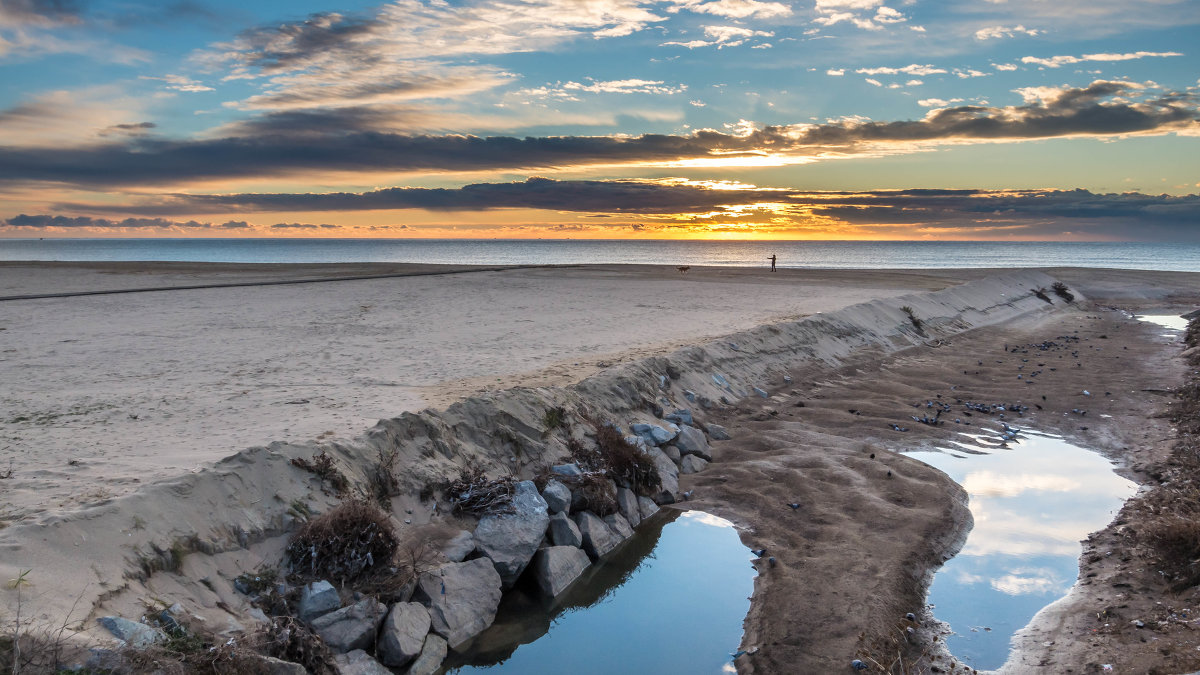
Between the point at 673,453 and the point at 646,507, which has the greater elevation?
the point at 673,453

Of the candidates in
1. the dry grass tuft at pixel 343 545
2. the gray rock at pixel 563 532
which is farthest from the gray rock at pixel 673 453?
the dry grass tuft at pixel 343 545

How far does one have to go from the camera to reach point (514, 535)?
795 cm

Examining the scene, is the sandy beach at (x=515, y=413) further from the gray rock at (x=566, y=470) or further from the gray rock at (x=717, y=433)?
the gray rock at (x=566, y=470)

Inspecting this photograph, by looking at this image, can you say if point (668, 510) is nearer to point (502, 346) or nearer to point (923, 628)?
point (923, 628)

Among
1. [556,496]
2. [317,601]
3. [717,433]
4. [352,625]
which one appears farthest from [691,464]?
[317,601]

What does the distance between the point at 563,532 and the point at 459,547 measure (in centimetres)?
137

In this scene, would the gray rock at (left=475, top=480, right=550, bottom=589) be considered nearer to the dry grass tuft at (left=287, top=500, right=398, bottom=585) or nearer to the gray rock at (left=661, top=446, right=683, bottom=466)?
the dry grass tuft at (left=287, top=500, right=398, bottom=585)

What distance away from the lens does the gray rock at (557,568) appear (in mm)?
7785

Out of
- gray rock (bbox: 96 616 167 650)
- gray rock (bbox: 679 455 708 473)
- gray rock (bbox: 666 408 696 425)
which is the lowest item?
gray rock (bbox: 679 455 708 473)

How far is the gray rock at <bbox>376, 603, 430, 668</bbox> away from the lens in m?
6.23

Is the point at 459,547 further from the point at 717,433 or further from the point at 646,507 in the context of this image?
the point at 717,433

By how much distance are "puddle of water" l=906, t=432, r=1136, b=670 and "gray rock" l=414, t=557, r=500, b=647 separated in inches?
174

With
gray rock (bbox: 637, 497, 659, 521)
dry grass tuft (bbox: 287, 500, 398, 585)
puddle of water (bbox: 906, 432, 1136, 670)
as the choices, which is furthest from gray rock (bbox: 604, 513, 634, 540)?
puddle of water (bbox: 906, 432, 1136, 670)

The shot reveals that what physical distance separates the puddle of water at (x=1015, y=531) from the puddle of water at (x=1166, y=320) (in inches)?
893
